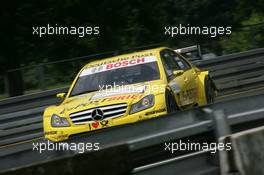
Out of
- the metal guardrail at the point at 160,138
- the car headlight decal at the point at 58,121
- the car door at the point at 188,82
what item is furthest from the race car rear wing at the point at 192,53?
the metal guardrail at the point at 160,138

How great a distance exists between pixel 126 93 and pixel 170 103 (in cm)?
67

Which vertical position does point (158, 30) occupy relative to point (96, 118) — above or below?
above

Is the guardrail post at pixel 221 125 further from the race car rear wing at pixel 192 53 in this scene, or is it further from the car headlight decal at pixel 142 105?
the race car rear wing at pixel 192 53

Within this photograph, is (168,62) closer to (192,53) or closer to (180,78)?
(180,78)

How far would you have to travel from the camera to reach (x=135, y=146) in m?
5.19

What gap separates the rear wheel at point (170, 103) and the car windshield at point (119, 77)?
55cm

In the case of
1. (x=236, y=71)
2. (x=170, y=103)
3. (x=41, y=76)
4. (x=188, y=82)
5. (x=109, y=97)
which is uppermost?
(x=41, y=76)

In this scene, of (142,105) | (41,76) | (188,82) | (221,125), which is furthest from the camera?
(41,76)

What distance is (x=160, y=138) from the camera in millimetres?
5332

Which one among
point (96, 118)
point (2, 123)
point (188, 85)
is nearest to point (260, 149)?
point (96, 118)

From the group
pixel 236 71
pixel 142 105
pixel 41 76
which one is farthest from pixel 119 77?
pixel 236 71

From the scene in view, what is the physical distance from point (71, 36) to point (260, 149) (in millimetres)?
14963

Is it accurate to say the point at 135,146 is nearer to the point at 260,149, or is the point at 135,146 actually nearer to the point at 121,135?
the point at 121,135

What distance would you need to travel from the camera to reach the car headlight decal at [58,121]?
9.38 m
